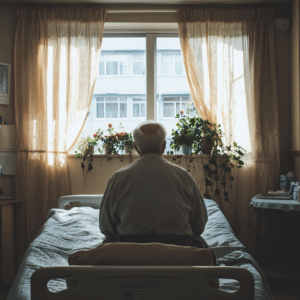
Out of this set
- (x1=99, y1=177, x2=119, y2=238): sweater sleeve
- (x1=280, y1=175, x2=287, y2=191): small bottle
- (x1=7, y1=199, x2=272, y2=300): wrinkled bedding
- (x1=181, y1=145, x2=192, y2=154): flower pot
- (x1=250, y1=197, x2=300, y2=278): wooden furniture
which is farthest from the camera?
(x1=181, y1=145, x2=192, y2=154): flower pot

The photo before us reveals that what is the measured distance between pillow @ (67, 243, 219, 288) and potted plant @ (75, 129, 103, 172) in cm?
220

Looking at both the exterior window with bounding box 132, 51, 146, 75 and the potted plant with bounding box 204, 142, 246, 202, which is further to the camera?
the exterior window with bounding box 132, 51, 146, 75

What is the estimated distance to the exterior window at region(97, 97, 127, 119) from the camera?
11.8 ft

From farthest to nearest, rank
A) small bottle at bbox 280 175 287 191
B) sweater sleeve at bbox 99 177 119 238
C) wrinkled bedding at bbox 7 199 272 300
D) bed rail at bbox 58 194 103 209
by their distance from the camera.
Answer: small bottle at bbox 280 175 287 191 < bed rail at bbox 58 194 103 209 < sweater sleeve at bbox 99 177 119 238 < wrinkled bedding at bbox 7 199 272 300

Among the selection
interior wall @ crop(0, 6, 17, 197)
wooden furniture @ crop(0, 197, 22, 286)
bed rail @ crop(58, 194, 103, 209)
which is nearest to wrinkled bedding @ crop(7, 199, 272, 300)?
bed rail @ crop(58, 194, 103, 209)

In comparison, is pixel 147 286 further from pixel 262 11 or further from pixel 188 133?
pixel 262 11

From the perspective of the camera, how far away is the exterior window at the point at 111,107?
11.8ft

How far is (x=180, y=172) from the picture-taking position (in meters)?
1.59

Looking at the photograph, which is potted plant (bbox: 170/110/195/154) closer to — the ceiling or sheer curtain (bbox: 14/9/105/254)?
sheer curtain (bbox: 14/9/105/254)

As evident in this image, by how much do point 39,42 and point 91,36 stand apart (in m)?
Result: 0.53

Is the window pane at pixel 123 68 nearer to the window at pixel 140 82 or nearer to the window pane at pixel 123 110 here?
the window at pixel 140 82

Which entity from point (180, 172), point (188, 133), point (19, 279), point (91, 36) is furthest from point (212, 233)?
point (91, 36)

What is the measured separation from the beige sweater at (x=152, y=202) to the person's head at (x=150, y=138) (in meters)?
0.04

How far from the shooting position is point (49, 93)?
3363 mm
